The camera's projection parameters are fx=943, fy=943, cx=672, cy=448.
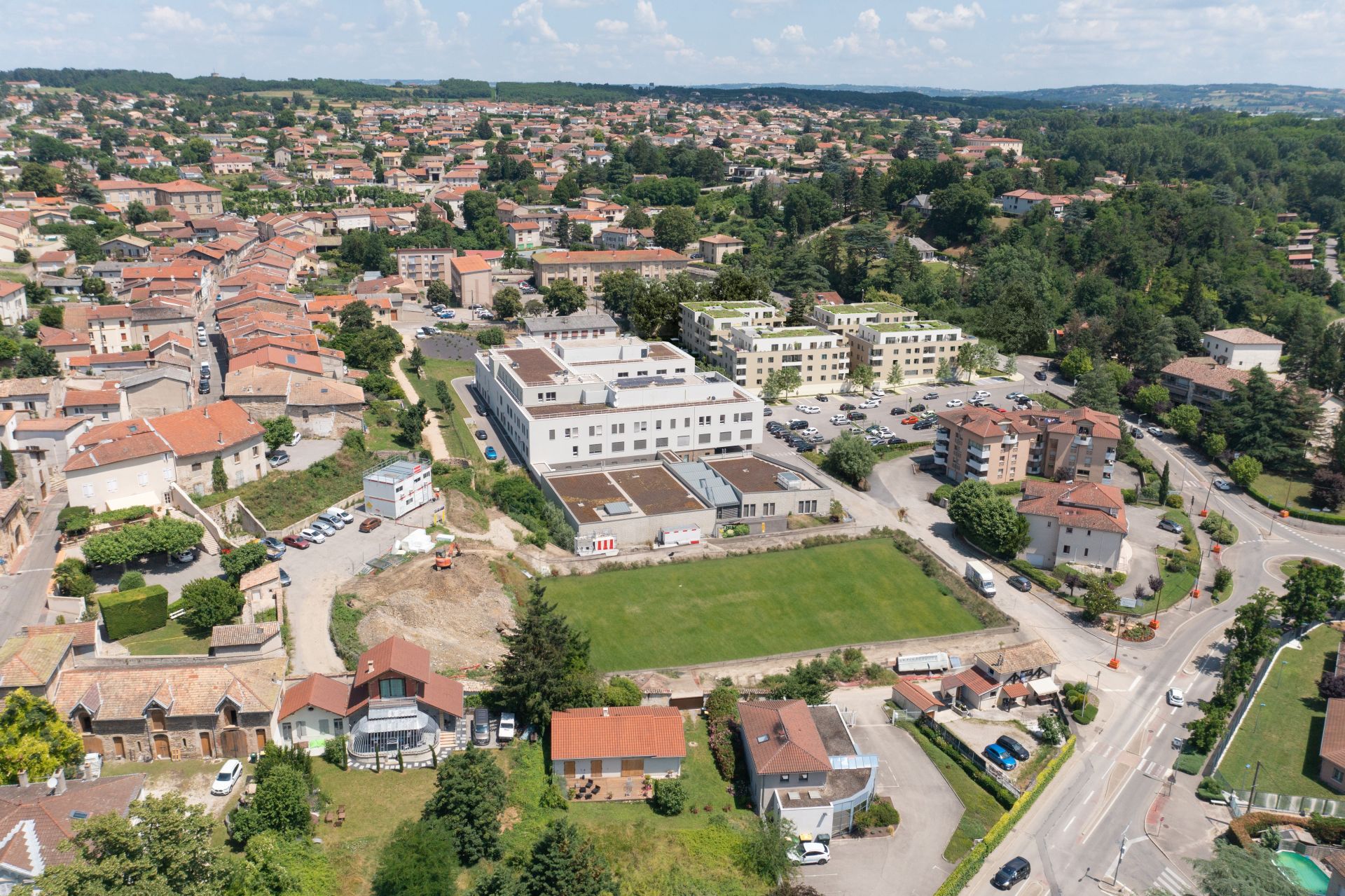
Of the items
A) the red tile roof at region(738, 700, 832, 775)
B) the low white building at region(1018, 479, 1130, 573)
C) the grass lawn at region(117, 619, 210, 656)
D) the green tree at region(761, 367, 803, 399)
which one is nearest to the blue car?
the red tile roof at region(738, 700, 832, 775)

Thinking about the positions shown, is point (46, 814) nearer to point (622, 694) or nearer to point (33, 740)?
point (33, 740)

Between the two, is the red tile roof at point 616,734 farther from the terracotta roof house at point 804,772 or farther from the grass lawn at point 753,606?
the grass lawn at point 753,606

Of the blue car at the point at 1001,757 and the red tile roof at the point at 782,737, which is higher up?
the red tile roof at the point at 782,737

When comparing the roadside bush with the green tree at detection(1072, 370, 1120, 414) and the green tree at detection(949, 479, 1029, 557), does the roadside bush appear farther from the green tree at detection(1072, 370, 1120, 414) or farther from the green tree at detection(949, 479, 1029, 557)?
the green tree at detection(1072, 370, 1120, 414)

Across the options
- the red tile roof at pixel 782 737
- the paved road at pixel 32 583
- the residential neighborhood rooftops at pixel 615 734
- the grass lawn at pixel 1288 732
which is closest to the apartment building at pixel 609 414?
the paved road at pixel 32 583

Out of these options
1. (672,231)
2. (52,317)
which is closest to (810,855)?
(52,317)

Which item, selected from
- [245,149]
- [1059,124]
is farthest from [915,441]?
[1059,124]
